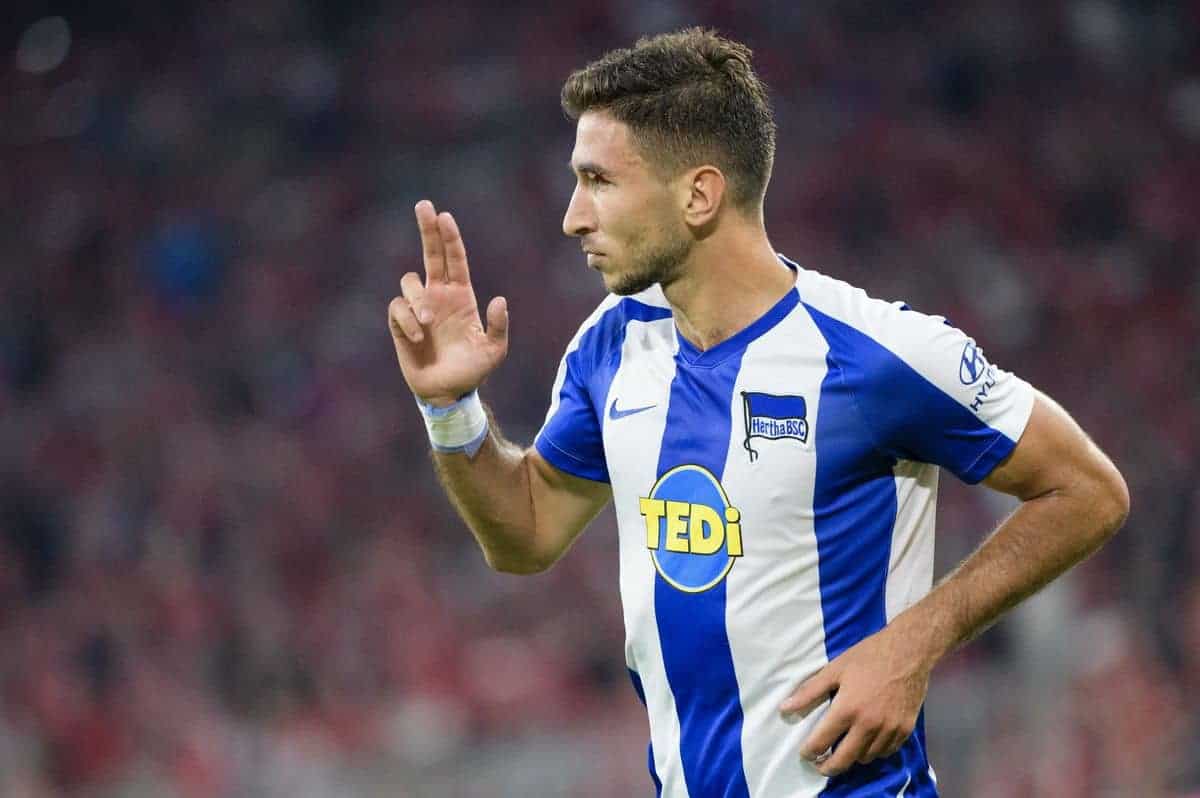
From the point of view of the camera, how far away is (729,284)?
2957 mm

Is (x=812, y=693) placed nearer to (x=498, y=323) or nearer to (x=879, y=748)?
(x=879, y=748)

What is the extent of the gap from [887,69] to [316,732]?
5564 mm

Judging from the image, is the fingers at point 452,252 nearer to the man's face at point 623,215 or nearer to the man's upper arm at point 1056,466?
the man's face at point 623,215

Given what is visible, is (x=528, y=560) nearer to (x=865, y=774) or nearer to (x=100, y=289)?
(x=865, y=774)

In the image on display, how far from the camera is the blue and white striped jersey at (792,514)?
8.99ft

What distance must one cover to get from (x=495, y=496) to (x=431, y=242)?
0.51 metres

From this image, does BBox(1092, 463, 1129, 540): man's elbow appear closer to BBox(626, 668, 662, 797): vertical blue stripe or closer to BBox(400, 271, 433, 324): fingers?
BBox(626, 668, 662, 797): vertical blue stripe

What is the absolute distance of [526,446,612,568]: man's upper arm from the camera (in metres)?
3.25

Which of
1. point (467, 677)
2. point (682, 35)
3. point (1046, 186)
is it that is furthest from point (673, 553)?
point (1046, 186)

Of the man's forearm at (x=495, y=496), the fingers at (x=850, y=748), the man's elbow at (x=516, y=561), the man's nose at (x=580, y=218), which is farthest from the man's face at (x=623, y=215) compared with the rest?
the fingers at (x=850, y=748)

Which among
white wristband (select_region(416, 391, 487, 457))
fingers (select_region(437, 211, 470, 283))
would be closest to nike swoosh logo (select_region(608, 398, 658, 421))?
white wristband (select_region(416, 391, 487, 457))

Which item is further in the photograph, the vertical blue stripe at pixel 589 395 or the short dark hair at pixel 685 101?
the vertical blue stripe at pixel 589 395

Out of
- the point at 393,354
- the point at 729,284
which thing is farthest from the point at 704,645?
the point at 393,354

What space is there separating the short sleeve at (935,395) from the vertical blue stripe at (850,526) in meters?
0.02
